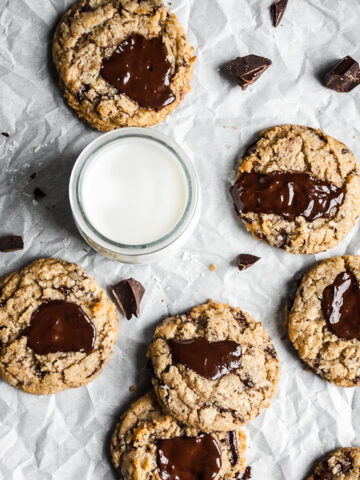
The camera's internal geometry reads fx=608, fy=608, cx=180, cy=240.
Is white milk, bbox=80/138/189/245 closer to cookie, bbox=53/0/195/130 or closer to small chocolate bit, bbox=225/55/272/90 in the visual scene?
cookie, bbox=53/0/195/130

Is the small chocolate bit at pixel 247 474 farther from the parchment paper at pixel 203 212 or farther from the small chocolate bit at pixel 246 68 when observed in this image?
the small chocolate bit at pixel 246 68

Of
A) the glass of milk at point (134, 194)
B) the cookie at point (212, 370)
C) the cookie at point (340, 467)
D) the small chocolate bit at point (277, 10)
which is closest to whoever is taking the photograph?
the glass of milk at point (134, 194)

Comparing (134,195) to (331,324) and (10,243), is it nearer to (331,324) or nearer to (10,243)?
(10,243)

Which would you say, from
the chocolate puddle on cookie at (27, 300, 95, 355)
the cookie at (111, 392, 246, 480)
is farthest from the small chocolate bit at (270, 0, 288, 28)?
the cookie at (111, 392, 246, 480)

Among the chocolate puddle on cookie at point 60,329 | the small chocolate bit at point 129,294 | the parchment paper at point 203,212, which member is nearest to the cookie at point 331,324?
the parchment paper at point 203,212

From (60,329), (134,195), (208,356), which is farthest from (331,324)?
(60,329)

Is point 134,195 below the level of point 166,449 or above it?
above
